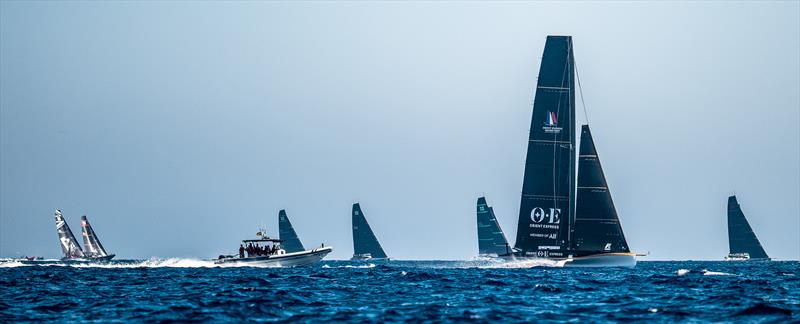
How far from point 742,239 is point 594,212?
320 feet

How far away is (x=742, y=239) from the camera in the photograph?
162 meters

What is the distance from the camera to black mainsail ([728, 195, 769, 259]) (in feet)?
529

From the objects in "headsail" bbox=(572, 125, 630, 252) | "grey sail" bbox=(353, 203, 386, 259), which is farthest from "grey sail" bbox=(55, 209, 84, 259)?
"headsail" bbox=(572, 125, 630, 252)

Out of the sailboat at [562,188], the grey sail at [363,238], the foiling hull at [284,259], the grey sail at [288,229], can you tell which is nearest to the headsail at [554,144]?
the sailboat at [562,188]

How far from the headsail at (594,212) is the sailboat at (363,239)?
9518cm

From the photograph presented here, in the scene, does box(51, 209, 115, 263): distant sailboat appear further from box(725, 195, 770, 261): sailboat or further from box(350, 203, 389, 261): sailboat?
box(725, 195, 770, 261): sailboat

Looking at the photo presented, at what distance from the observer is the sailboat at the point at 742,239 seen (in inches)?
6353

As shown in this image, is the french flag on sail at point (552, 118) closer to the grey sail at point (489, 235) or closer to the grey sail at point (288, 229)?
the grey sail at point (489, 235)

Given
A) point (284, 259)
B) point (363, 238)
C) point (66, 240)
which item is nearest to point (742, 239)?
point (363, 238)

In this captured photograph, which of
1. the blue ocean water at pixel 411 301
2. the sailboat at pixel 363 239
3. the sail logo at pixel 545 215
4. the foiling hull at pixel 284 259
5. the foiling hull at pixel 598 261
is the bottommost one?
the blue ocean water at pixel 411 301

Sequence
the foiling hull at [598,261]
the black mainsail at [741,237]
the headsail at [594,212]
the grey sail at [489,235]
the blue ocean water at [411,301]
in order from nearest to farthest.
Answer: the blue ocean water at [411,301]
the foiling hull at [598,261]
the headsail at [594,212]
the grey sail at [489,235]
the black mainsail at [741,237]

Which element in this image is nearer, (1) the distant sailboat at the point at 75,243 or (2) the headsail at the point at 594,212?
(2) the headsail at the point at 594,212

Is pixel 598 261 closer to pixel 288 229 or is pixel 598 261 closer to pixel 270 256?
pixel 270 256

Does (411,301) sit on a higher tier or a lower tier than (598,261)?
lower
